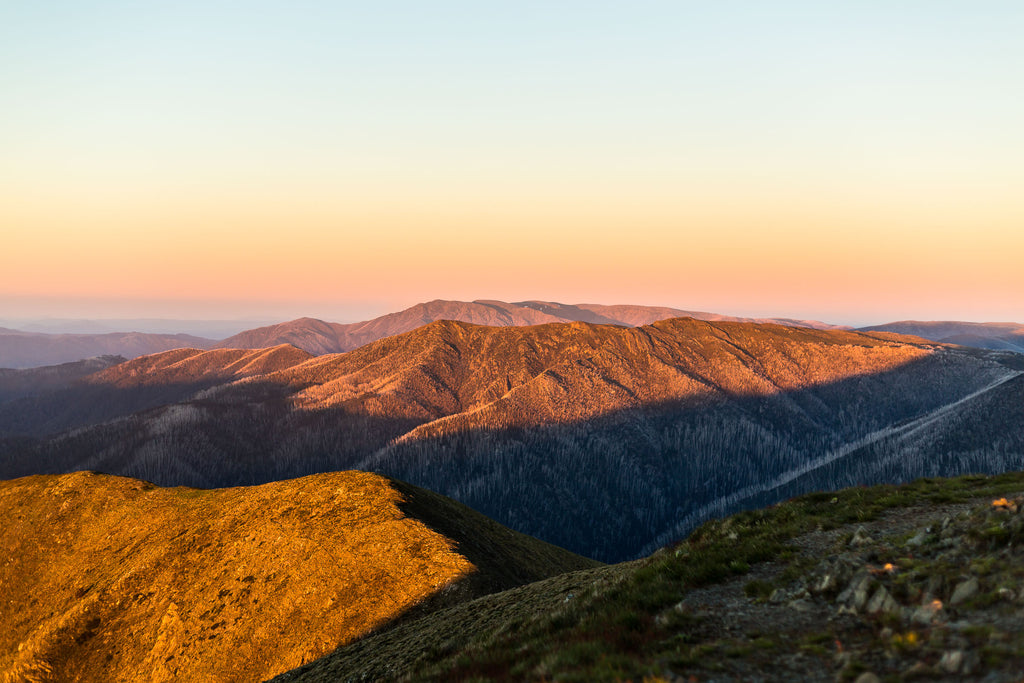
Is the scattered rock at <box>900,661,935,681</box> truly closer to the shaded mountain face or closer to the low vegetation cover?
the low vegetation cover

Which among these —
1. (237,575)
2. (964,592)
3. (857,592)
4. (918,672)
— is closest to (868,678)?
(918,672)

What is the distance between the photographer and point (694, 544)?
76.6 feet

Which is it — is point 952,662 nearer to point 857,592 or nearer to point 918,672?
point 918,672

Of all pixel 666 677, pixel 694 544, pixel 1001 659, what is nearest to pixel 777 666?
pixel 666 677

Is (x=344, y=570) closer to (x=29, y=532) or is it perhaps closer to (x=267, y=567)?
(x=267, y=567)

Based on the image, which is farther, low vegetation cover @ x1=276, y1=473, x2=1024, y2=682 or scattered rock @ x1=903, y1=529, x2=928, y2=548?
scattered rock @ x1=903, y1=529, x2=928, y2=548

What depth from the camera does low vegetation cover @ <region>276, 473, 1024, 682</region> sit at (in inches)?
460

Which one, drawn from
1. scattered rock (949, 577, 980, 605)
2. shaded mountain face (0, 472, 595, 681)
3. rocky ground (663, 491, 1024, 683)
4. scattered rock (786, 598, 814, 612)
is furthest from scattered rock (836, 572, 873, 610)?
shaded mountain face (0, 472, 595, 681)

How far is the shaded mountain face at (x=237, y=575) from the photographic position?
51.4 meters

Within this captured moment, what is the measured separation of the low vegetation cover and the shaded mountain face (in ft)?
111

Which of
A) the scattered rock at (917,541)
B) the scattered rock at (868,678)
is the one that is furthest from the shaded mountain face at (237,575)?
the scattered rock at (868,678)

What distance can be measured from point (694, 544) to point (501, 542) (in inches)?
2186

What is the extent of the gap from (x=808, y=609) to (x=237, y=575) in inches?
2382

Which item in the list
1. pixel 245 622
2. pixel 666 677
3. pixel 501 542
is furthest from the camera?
pixel 501 542
